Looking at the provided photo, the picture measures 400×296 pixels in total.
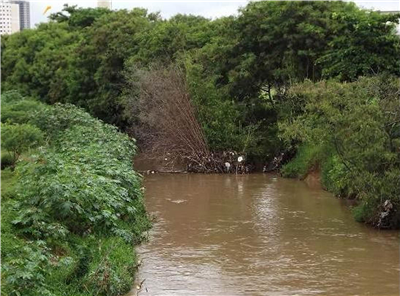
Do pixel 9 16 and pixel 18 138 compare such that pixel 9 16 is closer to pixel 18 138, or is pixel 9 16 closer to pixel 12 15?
pixel 12 15

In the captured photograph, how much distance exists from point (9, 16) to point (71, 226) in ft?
196

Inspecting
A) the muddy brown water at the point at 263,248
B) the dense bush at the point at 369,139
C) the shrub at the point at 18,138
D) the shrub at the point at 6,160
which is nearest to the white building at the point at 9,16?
the shrub at the point at 6,160

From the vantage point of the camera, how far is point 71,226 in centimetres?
1023

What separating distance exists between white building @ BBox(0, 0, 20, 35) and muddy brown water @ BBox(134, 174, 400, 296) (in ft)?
168

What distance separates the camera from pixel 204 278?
964 centimetres

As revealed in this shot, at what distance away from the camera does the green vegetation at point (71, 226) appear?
7.77m

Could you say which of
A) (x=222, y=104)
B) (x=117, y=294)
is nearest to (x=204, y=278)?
(x=117, y=294)

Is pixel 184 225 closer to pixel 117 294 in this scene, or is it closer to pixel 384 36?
pixel 117 294

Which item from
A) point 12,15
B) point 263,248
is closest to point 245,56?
point 263,248

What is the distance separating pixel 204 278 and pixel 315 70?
1427 cm

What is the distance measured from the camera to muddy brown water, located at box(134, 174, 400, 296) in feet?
30.7

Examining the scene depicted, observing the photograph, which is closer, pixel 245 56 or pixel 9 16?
pixel 245 56

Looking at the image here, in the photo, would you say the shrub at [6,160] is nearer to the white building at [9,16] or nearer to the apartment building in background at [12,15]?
the apartment building in background at [12,15]

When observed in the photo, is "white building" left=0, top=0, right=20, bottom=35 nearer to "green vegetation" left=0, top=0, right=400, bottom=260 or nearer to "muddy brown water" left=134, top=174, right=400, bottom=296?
"green vegetation" left=0, top=0, right=400, bottom=260
